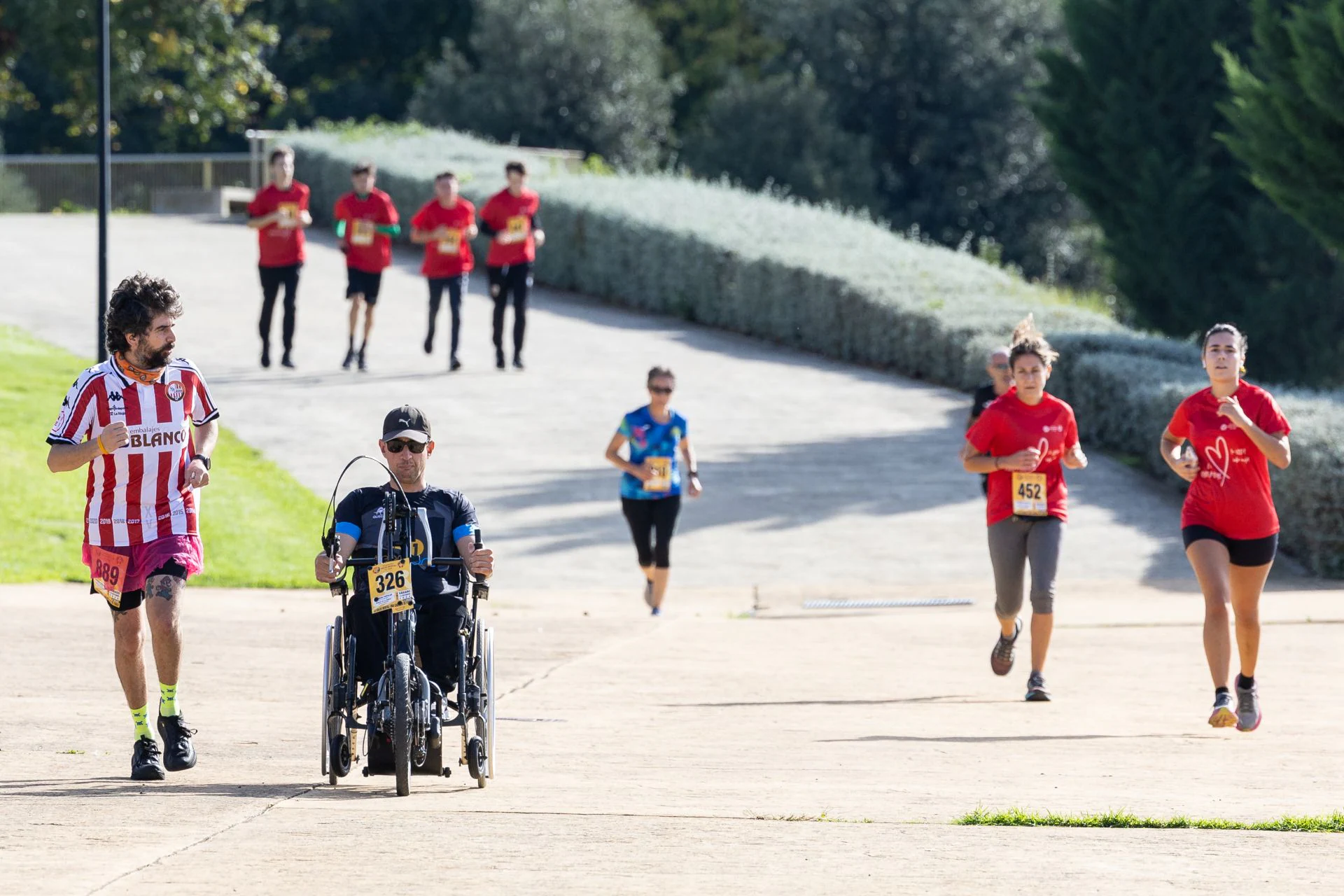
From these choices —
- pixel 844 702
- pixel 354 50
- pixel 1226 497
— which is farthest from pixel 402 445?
pixel 354 50

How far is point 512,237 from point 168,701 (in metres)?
13.1

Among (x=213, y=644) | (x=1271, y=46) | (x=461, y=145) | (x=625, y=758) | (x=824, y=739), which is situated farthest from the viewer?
(x=461, y=145)

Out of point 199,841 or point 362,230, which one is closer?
point 199,841

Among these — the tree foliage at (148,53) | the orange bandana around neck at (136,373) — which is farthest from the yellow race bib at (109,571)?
the tree foliage at (148,53)

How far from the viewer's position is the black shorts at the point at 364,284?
2031 cm

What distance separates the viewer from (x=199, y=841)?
611 centimetres

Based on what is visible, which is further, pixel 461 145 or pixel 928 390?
pixel 461 145

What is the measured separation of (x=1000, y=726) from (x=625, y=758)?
199cm

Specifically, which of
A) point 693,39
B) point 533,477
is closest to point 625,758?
point 533,477

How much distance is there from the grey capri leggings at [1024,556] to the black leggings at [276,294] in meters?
11.2

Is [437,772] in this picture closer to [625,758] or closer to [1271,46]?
[625,758]

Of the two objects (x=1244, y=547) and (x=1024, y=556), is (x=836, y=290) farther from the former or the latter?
(x=1244, y=547)

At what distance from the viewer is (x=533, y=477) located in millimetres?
16953

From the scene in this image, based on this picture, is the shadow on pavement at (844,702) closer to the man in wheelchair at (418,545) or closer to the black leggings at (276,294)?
the man in wheelchair at (418,545)
